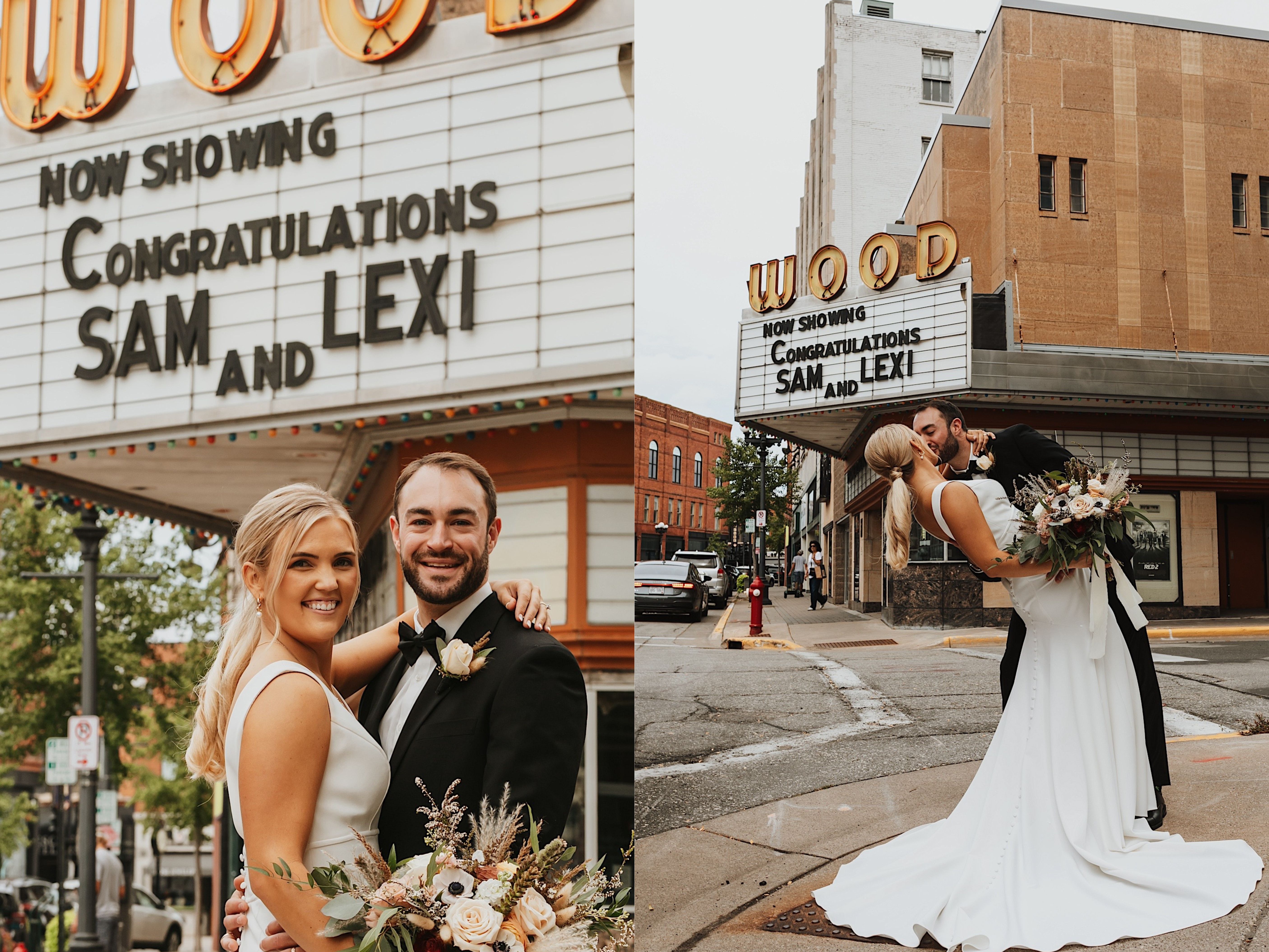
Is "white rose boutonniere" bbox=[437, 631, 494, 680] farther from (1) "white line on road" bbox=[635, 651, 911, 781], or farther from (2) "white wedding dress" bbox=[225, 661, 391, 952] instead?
(1) "white line on road" bbox=[635, 651, 911, 781]

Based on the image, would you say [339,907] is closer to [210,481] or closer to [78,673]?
[210,481]

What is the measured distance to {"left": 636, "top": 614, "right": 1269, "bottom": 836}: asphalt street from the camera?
2707 millimetres

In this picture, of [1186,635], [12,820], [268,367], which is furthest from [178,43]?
[12,820]

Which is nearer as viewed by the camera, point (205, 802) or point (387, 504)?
point (387, 504)

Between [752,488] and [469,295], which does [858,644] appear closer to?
[752,488]

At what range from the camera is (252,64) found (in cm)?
491

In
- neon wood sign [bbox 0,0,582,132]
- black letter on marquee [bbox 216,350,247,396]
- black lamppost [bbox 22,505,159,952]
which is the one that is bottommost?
black lamppost [bbox 22,505,159,952]

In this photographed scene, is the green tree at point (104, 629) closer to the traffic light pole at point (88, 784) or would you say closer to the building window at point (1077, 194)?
the traffic light pole at point (88, 784)

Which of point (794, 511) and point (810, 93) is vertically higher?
point (810, 93)

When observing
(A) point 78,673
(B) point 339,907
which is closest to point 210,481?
(B) point 339,907

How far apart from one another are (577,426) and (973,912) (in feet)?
7.62

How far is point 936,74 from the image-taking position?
287cm

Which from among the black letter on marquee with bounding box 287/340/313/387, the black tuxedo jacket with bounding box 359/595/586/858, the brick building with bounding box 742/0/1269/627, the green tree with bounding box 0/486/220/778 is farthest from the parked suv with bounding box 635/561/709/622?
the green tree with bounding box 0/486/220/778

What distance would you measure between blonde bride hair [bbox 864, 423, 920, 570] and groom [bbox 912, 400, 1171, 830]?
0.21 feet
